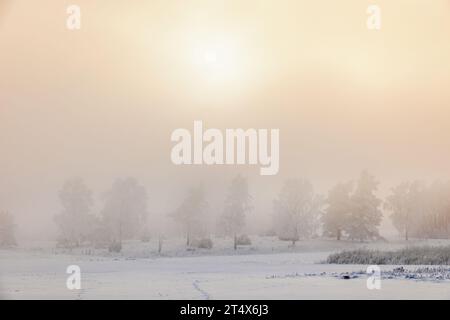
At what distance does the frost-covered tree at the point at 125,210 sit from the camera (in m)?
13.8

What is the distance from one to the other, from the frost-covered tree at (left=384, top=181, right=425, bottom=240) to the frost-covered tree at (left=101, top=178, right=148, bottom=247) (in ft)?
20.8

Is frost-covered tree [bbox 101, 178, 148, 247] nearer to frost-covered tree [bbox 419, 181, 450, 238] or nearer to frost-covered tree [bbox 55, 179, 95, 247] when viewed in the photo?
frost-covered tree [bbox 55, 179, 95, 247]

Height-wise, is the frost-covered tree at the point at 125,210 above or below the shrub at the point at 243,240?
above

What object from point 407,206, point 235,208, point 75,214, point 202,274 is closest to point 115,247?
point 75,214

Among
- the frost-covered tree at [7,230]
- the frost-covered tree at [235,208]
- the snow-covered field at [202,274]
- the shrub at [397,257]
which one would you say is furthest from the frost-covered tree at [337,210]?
the frost-covered tree at [7,230]

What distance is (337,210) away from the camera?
16.0m

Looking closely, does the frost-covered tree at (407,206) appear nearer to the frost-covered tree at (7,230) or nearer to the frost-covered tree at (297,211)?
the frost-covered tree at (297,211)

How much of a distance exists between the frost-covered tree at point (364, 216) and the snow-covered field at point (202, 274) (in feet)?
1.38

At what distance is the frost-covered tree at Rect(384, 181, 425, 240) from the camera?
15.3 m

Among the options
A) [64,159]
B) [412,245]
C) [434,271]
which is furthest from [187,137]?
[412,245]

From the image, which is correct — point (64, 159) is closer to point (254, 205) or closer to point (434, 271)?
point (254, 205)

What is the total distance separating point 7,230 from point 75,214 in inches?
61.0

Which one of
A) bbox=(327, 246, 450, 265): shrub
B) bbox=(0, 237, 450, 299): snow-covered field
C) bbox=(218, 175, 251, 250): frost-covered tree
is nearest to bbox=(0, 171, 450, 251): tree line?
bbox=(218, 175, 251, 250): frost-covered tree

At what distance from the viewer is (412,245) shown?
15.9 metres
